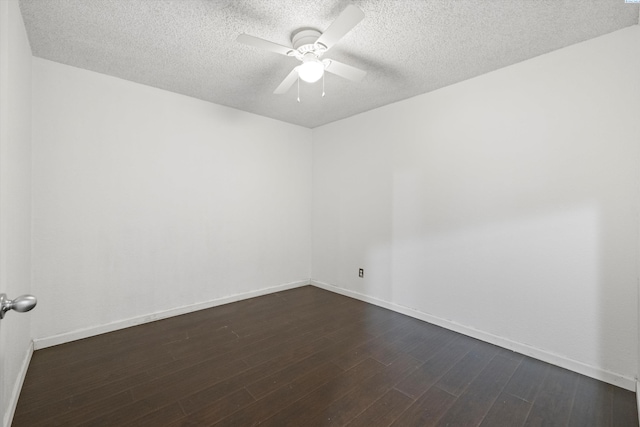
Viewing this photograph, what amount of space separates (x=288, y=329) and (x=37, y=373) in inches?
73.1

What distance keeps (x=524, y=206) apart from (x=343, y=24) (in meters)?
1.99

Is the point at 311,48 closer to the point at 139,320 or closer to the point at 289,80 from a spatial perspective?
the point at 289,80

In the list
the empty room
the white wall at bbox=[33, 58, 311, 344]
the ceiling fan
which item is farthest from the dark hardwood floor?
the ceiling fan

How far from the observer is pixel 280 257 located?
12.9 ft

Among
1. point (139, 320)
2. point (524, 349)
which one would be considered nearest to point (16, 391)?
point (139, 320)

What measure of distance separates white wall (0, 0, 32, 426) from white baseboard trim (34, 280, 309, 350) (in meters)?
0.18

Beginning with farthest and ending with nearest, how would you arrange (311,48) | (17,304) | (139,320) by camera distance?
1. (139,320)
2. (311,48)
3. (17,304)

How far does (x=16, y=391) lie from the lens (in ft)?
5.57

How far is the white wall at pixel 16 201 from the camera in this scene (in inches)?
57.8

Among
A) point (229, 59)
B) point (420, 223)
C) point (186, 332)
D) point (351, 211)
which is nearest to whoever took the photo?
point (229, 59)

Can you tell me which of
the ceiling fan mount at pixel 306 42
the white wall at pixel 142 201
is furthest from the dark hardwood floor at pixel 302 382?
the ceiling fan mount at pixel 306 42

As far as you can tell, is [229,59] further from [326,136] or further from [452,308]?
[452,308]

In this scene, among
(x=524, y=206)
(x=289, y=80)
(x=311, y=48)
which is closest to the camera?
(x=311, y=48)

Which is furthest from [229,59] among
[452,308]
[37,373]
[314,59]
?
[452,308]
